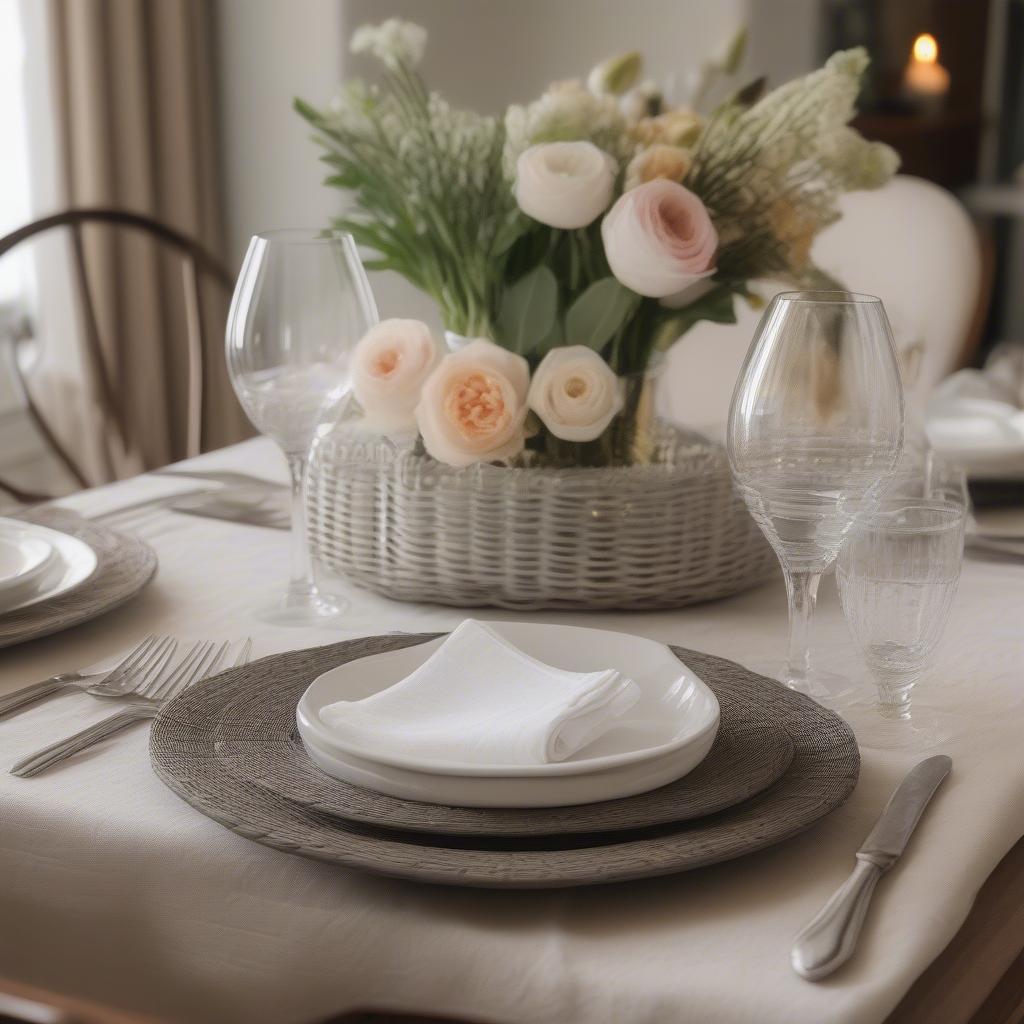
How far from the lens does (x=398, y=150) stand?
3.34 feet

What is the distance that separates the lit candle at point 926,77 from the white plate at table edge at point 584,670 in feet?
10.9

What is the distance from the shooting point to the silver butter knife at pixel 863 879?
543 mm

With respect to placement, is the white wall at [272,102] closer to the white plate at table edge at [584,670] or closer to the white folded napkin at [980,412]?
the white folded napkin at [980,412]

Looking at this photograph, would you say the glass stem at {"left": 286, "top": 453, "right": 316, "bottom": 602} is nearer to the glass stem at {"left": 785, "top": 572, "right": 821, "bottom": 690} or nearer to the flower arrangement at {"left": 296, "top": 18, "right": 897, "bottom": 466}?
the flower arrangement at {"left": 296, "top": 18, "right": 897, "bottom": 466}

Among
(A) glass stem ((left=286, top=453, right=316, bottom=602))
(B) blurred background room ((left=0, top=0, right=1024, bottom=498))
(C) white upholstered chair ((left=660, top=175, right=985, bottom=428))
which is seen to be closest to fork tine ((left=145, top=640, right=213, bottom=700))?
(A) glass stem ((left=286, top=453, right=316, bottom=602))

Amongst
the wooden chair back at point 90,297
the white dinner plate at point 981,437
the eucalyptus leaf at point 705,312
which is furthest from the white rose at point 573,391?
the wooden chair back at point 90,297

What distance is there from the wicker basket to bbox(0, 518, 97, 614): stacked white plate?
0.19 metres

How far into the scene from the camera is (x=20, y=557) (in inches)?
40.3

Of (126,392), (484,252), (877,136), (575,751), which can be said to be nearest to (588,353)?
(484,252)

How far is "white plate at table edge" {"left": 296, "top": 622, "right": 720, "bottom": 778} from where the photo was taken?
24.7 inches

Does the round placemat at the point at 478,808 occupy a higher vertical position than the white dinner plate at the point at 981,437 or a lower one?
lower

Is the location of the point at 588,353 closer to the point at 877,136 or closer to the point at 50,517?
the point at 50,517

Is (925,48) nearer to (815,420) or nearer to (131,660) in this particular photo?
(815,420)

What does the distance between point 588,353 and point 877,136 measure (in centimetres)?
Result: 318
